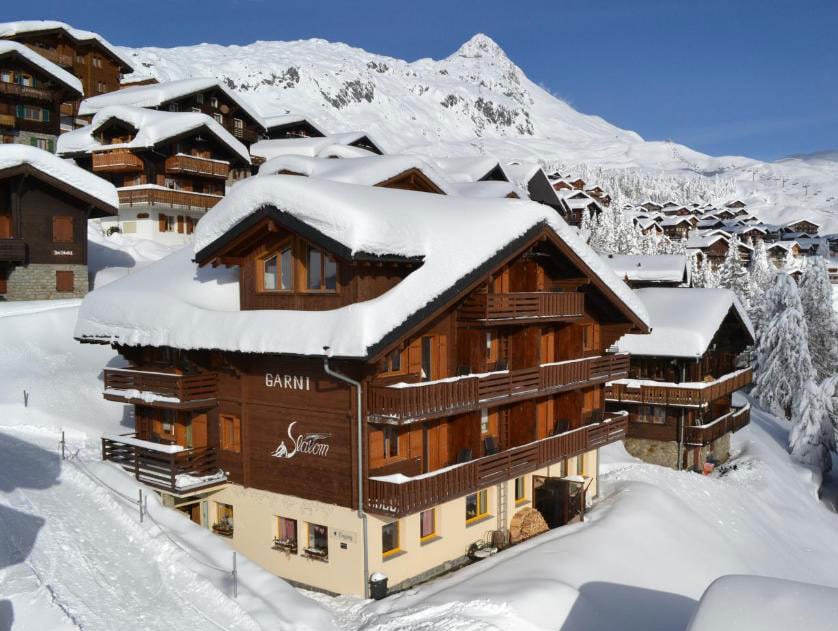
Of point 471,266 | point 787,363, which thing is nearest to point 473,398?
point 471,266

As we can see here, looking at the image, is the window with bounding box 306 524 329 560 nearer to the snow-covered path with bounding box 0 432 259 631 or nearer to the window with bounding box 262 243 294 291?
the snow-covered path with bounding box 0 432 259 631

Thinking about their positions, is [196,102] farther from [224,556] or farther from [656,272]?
[224,556]

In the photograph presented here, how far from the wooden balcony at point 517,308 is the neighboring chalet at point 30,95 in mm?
47108

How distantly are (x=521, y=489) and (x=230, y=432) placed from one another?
29.6 ft

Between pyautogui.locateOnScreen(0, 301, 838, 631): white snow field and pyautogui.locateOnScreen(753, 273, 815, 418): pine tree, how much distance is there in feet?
76.1

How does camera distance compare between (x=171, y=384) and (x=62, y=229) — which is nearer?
(x=171, y=384)

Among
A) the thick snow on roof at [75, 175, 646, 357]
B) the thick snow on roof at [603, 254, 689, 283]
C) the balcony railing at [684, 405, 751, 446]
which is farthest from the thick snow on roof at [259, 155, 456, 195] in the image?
the balcony railing at [684, 405, 751, 446]

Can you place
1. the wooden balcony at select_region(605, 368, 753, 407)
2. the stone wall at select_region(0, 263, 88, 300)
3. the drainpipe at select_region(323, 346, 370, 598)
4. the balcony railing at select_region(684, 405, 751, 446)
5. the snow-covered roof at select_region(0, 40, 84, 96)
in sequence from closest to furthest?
the drainpipe at select_region(323, 346, 370, 598), the wooden balcony at select_region(605, 368, 753, 407), the balcony railing at select_region(684, 405, 751, 446), the stone wall at select_region(0, 263, 88, 300), the snow-covered roof at select_region(0, 40, 84, 96)

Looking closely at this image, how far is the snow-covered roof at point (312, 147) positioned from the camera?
4984 centimetres

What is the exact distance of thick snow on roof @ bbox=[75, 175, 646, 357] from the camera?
17.4m

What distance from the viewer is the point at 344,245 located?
1720cm

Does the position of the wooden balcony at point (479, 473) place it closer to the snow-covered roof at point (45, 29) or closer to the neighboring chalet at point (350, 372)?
the neighboring chalet at point (350, 372)

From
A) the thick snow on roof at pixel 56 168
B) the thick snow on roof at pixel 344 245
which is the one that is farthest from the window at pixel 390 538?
the thick snow on roof at pixel 56 168

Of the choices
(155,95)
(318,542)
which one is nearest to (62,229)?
(155,95)
